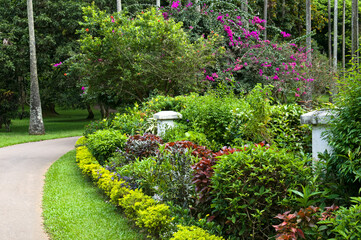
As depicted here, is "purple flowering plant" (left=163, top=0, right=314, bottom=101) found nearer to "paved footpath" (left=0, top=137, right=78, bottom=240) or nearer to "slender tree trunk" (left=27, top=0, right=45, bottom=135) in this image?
"paved footpath" (left=0, top=137, right=78, bottom=240)

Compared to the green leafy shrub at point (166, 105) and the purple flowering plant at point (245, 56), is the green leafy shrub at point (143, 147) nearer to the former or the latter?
the green leafy shrub at point (166, 105)

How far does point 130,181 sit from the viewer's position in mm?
6426

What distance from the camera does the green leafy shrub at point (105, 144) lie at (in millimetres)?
8547

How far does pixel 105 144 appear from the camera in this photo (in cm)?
856

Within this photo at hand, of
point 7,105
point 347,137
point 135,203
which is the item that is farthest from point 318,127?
point 7,105

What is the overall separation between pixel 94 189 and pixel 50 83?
1766 cm

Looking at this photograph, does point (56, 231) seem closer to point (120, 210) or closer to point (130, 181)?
point (120, 210)

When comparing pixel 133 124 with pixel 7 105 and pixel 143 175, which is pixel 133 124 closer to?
pixel 143 175

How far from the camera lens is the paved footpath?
5500 millimetres

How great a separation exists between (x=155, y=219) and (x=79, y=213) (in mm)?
1844

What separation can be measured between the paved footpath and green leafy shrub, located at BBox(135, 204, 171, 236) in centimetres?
147

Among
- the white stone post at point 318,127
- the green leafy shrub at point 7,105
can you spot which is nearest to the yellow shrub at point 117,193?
the white stone post at point 318,127

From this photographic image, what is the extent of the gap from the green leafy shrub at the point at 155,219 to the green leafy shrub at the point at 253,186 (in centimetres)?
77

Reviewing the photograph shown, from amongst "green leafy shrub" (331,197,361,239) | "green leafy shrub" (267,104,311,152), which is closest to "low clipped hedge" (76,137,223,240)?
"green leafy shrub" (331,197,361,239)
